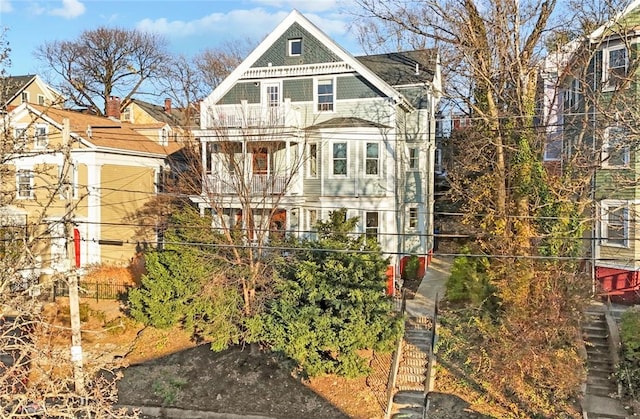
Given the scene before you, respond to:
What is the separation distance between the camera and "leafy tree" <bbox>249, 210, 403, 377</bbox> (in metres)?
14.5

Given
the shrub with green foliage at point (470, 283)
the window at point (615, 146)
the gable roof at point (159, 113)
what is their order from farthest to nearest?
the gable roof at point (159, 113)
the shrub with green foliage at point (470, 283)
the window at point (615, 146)

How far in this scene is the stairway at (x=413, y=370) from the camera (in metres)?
13.5

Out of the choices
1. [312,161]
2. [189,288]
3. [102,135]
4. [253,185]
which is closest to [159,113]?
[102,135]

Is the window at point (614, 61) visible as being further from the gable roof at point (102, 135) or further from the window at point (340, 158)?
the gable roof at point (102, 135)

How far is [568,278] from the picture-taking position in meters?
14.0

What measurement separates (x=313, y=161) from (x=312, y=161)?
0.18ft

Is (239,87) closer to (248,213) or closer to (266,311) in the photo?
(248,213)

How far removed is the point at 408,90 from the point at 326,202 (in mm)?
6868

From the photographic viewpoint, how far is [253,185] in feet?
62.1

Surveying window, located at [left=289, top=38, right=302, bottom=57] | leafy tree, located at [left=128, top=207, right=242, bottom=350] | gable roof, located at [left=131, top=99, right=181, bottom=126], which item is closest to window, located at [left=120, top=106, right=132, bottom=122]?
gable roof, located at [left=131, top=99, right=181, bottom=126]

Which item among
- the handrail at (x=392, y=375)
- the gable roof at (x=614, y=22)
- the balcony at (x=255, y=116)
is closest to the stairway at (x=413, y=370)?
the handrail at (x=392, y=375)

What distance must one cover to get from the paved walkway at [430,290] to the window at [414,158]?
5.08 metres

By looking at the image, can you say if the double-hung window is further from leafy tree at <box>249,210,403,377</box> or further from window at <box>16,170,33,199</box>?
window at <box>16,170,33,199</box>

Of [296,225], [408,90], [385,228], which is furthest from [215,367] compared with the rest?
[408,90]
